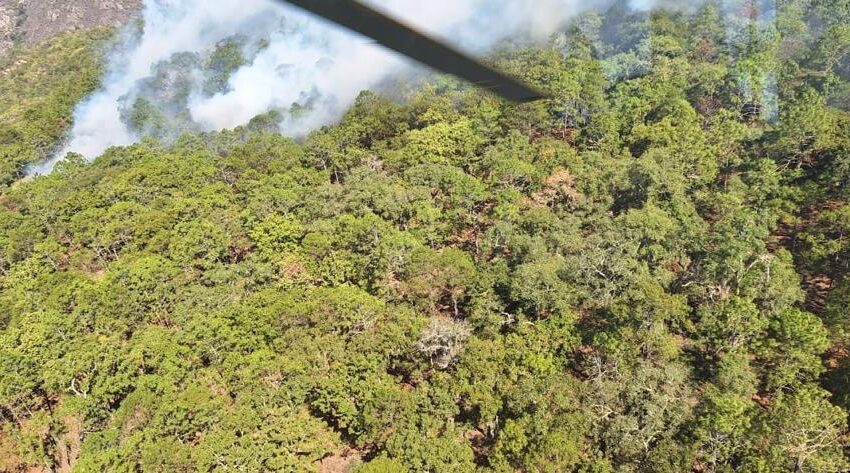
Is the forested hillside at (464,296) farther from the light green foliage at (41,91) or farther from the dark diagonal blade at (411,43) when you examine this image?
the light green foliage at (41,91)

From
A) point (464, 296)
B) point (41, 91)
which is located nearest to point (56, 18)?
point (41, 91)

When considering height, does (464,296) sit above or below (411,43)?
below

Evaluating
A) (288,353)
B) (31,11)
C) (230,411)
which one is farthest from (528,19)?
(31,11)

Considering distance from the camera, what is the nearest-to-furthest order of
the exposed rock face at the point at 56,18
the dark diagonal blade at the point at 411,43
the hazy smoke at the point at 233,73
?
the dark diagonal blade at the point at 411,43
the hazy smoke at the point at 233,73
the exposed rock face at the point at 56,18

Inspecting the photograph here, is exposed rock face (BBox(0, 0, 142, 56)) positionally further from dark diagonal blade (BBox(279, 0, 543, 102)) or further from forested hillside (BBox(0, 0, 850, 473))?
dark diagonal blade (BBox(279, 0, 543, 102))

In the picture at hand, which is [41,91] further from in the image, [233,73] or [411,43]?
[411,43]

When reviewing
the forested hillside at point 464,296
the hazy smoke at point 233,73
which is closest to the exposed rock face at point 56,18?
the hazy smoke at point 233,73

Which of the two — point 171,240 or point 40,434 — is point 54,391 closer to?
point 40,434
